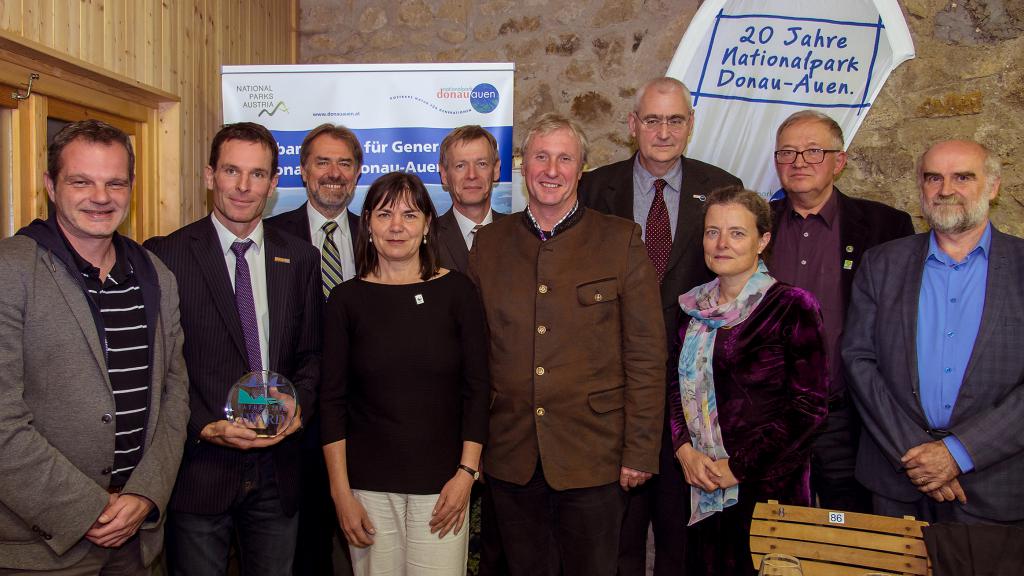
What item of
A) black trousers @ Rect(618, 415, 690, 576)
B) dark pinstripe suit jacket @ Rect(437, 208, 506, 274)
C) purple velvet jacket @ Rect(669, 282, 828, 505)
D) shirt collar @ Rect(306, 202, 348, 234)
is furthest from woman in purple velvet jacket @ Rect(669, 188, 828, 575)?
shirt collar @ Rect(306, 202, 348, 234)

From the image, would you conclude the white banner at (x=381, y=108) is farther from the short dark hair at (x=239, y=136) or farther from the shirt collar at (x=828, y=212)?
the shirt collar at (x=828, y=212)

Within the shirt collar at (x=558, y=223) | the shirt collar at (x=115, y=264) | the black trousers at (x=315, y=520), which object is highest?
the shirt collar at (x=558, y=223)

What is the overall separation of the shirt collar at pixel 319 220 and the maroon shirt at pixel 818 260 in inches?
62.9

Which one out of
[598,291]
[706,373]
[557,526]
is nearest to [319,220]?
[598,291]

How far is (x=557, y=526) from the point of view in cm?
230

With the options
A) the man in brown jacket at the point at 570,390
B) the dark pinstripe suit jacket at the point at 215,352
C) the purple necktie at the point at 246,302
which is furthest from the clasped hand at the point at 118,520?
the man in brown jacket at the point at 570,390

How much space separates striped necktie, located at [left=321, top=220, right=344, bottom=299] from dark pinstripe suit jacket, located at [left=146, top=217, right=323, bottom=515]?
45 centimetres

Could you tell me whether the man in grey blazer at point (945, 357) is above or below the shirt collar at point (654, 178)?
below

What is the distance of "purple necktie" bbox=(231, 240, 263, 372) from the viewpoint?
2.25m

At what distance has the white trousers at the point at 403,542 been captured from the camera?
6.88ft

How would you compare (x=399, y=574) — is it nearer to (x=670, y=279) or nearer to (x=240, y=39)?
(x=670, y=279)

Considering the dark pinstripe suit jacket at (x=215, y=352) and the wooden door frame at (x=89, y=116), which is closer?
the dark pinstripe suit jacket at (x=215, y=352)

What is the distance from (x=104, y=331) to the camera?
1889 millimetres

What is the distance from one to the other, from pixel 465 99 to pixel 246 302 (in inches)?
64.6
